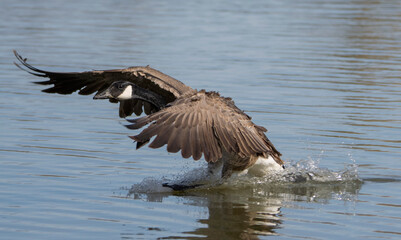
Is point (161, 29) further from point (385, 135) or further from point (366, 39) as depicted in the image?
point (385, 135)

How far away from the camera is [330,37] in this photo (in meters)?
20.0

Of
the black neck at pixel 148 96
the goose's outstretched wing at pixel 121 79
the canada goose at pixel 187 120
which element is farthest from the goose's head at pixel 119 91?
the goose's outstretched wing at pixel 121 79

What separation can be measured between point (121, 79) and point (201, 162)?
1559 mm

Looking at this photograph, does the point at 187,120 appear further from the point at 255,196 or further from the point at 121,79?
the point at 121,79

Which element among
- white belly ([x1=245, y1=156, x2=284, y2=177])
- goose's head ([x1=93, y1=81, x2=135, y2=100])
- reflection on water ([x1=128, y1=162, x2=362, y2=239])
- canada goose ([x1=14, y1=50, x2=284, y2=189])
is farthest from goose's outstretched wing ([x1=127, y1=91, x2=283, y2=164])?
goose's head ([x1=93, y1=81, x2=135, y2=100])

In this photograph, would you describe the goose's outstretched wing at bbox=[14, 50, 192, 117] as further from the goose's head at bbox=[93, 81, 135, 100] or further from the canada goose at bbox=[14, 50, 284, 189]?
the goose's head at bbox=[93, 81, 135, 100]

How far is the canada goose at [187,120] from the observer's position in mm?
7277

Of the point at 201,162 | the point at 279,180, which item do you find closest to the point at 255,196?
the point at 279,180

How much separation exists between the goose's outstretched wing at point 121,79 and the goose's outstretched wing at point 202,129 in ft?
3.06

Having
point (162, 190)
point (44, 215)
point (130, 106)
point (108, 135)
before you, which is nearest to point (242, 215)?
point (162, 190)

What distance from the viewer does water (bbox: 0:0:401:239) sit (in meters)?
7.43

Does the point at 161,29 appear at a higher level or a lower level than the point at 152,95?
higher

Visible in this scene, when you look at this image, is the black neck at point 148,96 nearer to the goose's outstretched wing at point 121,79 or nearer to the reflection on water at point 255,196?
the goose's outstretched wing at point 121,79

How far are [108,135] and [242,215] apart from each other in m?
3.62
